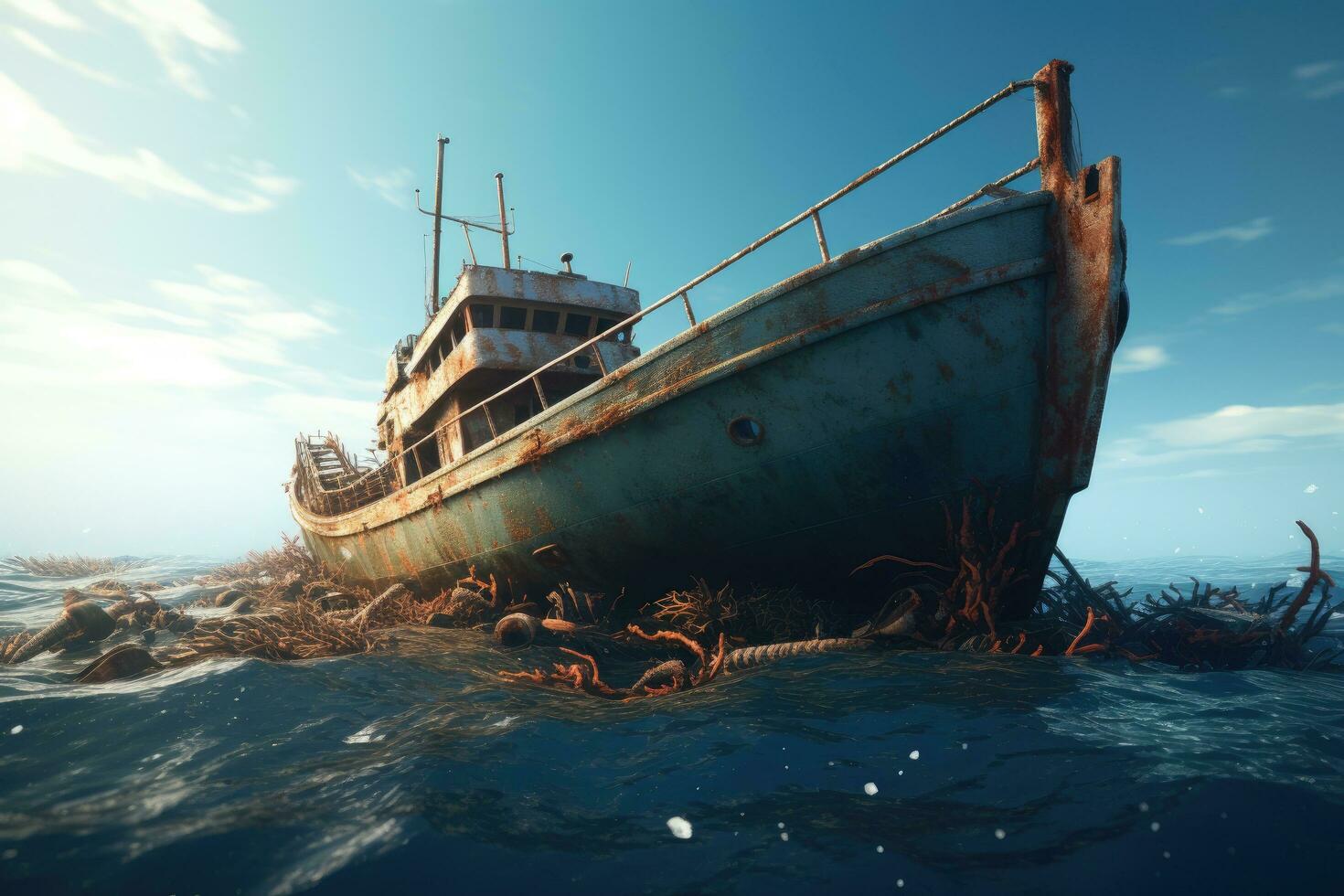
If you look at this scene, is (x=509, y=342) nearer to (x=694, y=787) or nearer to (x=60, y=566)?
(x=694, y=787)

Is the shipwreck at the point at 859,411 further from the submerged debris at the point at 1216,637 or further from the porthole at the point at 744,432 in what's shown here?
the submerged debris at the point at 1216,637

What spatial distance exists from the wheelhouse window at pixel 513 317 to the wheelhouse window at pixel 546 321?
0.69 feet

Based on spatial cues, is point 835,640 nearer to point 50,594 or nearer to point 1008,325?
point 1008,325

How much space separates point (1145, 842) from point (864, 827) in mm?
1013

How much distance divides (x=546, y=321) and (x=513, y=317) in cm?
59

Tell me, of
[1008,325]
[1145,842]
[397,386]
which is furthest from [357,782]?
[397,386]

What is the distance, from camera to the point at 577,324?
1014 cm

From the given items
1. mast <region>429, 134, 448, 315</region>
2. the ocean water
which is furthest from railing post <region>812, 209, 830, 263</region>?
mast <region>429, 134, 448, 315</region>

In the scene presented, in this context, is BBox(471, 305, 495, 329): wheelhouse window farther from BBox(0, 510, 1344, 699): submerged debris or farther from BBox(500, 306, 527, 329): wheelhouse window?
BBox(0, 510, 1344, 699): submerged debris

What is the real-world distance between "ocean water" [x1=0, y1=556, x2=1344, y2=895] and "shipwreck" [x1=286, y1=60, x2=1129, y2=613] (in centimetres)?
148

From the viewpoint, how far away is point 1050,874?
1856 millimetres

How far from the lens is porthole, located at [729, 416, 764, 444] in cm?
499

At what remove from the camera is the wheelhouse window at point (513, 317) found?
9.67 m

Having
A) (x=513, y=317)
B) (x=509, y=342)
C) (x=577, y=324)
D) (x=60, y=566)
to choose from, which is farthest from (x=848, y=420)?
(x=60, y=566)
